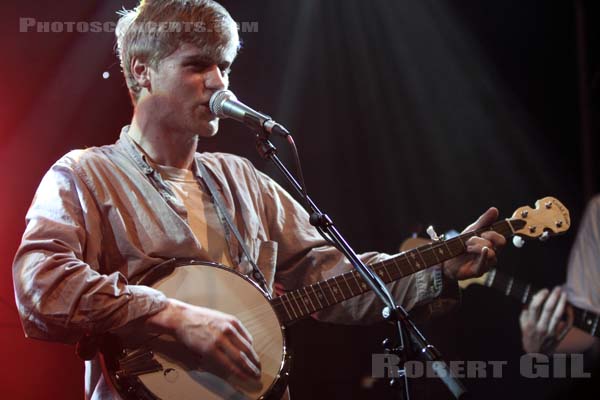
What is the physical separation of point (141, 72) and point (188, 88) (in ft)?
0.89

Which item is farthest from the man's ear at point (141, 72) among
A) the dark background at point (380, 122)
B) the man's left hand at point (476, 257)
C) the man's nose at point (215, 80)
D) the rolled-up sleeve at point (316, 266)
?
the man's left hand at point (476, 257)

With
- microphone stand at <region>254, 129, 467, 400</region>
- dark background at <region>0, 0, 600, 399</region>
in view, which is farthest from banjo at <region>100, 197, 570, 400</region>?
dark background at <region>0, 0, 600, 399</region>

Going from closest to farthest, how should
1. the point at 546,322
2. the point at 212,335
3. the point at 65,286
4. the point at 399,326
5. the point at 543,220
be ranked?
the point at 399,326 → the point at 65,286 → the point at 212,335 → the point at 543,220 → the point at 546,322

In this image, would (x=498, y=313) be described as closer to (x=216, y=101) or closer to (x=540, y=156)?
(x=540, y=156)

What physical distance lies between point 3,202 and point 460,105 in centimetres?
307

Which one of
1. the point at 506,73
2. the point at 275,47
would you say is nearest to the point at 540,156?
the point at 506,73

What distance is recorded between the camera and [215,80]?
2.77 metres

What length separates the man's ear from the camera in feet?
A: 9.43

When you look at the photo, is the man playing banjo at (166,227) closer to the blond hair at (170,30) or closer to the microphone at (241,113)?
the blond hair at (170,30)

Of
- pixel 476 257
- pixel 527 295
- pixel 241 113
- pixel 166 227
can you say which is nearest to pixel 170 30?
pixel 241 113

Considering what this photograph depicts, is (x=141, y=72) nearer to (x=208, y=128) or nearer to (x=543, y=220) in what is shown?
(x=208, y=128)

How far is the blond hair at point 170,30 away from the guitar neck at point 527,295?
6.24 ft

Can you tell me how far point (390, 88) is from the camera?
4461 mm

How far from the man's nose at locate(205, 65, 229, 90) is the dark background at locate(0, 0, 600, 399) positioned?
73cm
